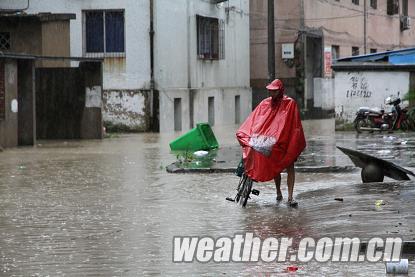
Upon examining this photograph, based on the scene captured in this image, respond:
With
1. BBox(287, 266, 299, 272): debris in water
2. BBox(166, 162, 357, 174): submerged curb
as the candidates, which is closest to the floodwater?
BBox(287, 266, 299, 272): debris in water

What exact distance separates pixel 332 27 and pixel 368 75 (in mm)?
17094

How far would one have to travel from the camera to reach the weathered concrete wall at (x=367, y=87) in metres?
28.4

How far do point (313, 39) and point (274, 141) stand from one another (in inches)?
1259

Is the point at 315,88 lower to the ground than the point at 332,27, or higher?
lower

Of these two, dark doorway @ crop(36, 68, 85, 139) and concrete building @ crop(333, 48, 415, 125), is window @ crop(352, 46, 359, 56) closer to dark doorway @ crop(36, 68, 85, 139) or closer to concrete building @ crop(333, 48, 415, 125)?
concrete building @ crop(333, 48, 415, 125)

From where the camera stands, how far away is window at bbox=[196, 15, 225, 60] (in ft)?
113

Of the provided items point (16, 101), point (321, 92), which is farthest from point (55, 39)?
point (321, 92)

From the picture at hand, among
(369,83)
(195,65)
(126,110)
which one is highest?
(195,65)

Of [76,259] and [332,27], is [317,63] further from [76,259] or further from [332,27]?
[76,259]

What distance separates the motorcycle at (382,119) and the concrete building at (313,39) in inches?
505

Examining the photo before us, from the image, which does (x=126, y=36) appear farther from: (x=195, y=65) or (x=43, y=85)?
(x=43, y=85)

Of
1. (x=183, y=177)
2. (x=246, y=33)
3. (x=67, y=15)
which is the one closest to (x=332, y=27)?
(x=246, y=33)

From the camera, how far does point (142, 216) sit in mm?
11289

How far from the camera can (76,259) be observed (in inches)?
337
